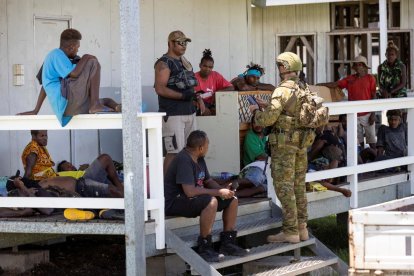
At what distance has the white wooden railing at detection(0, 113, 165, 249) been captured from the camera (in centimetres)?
827

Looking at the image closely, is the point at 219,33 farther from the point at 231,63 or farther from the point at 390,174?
the point at 390,174

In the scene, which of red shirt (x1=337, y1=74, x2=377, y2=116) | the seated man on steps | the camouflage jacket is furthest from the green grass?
the seated man on steps

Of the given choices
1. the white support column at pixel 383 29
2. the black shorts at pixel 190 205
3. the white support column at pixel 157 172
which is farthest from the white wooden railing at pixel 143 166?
the white support column at pixel 383 29

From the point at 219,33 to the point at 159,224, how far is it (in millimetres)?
5481

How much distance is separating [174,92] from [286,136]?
3.77 ft

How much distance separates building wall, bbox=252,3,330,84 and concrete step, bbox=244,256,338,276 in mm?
11348

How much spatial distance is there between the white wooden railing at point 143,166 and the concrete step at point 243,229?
435 mm

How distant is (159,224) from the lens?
837 cm

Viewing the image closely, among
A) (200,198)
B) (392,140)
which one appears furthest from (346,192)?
(200,198)

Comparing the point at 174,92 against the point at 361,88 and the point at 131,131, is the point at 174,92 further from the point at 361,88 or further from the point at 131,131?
the point at 361,88

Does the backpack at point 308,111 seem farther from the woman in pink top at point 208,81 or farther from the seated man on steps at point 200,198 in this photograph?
the woman in pink top at point 208,81

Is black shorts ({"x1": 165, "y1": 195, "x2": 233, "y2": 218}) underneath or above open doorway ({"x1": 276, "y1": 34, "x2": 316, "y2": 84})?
underneath

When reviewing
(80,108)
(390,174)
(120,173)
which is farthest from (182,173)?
(390,174)

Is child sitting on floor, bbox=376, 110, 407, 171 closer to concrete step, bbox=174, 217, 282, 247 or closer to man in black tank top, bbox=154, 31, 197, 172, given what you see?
concrete step, bbox=174, 217, 282, 247
